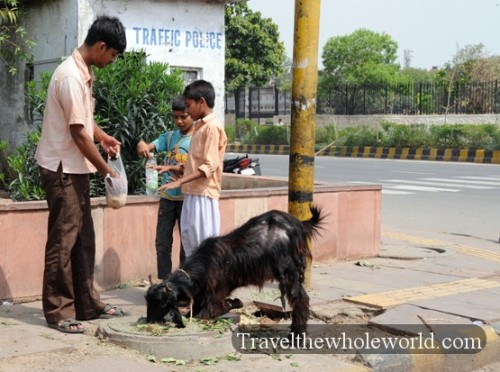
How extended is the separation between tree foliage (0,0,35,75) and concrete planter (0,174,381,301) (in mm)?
3951

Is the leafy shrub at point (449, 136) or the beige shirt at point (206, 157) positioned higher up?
the beige shirt at point (206, 157)

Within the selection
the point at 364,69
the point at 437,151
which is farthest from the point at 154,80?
the point at 364,69

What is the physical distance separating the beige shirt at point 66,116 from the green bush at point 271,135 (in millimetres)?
27997

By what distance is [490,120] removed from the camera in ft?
100

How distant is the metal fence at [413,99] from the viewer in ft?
101

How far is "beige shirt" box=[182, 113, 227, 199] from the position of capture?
5.42m

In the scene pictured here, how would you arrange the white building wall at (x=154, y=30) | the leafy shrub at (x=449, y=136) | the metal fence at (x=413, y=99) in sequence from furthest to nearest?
the metal fence at (x=413, y=99) → the leafy shrub at (x=449, y=136) → the white building wall at (x=154, y=30)

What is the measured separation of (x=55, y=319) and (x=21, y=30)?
559 centimetres

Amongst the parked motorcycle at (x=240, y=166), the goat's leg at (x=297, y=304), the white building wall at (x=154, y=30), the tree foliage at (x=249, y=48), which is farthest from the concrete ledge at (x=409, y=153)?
the goat's leg at (x=297, y=304)

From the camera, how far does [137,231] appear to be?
6410 millimetres

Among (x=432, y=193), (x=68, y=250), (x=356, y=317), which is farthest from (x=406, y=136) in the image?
(x=68, y=250)

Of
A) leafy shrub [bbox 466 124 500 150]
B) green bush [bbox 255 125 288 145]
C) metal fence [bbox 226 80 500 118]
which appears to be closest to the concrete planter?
leafy shrub [bbox 466 124 500 150]

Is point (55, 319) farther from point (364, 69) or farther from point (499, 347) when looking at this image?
point (364, 69)

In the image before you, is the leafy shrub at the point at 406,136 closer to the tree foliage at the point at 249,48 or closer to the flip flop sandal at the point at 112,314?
the tree foliage at the point at 249,48
